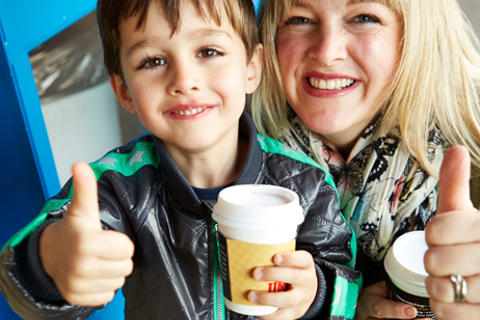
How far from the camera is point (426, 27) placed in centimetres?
140

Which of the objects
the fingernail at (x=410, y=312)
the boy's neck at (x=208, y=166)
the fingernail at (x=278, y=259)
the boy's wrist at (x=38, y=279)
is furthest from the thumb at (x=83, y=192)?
the fingernail at (x=410, y=312)

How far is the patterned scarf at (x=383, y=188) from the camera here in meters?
1.44

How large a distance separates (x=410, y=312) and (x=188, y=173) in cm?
65

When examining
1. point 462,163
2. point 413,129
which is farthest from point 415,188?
point 462,163

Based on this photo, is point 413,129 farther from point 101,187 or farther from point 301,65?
point 101,187

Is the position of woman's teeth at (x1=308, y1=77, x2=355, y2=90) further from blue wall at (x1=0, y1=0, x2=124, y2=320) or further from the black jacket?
blue wall at (x1=0, y1=0, x2=124, y2=320)

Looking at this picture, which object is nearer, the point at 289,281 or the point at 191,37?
the point at 289,281

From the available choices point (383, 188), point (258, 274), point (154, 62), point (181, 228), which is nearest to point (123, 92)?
point (154, 62)

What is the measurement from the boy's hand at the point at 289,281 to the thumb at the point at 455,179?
0.30m

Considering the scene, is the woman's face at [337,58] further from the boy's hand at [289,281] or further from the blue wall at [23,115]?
the blue wall at [23,115]

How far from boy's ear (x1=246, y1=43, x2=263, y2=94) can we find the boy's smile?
126mm

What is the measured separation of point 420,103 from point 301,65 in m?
0.37

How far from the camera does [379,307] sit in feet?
4.08

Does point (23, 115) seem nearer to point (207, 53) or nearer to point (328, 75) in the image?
point (207, 53)
